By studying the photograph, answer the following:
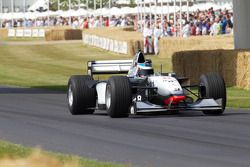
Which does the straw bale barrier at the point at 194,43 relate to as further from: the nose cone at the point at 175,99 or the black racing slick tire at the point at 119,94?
the black racing slick tire at the point at 119,94

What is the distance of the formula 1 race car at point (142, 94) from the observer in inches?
710

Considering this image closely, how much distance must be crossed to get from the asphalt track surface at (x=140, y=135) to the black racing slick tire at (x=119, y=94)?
0.74ft

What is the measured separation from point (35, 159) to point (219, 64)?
20.6 m

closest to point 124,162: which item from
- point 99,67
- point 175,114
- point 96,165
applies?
point 96,165

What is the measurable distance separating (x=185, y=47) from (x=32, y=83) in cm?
1520

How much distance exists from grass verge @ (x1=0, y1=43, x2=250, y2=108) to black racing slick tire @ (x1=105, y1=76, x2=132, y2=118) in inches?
168

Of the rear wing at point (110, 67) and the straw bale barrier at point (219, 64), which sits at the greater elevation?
the rear wing at point (110, 67)

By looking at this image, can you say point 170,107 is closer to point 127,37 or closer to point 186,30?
point 186,30

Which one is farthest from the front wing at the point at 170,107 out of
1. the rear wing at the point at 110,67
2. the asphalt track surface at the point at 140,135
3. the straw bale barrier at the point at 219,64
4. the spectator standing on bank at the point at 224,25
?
the spectator standing on bank at the point at 224,25

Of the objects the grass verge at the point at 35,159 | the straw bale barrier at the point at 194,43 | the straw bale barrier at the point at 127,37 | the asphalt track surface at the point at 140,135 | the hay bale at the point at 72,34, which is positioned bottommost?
the hay bale at the point at 72,34

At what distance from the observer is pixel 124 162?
11648mm

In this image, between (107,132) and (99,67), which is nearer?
(107,132)

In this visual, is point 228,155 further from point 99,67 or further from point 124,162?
point 99,67

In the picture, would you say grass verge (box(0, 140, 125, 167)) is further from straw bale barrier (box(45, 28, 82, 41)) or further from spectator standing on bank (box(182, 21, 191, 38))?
straw bale barrier (box(45, 28, 82, 41))
